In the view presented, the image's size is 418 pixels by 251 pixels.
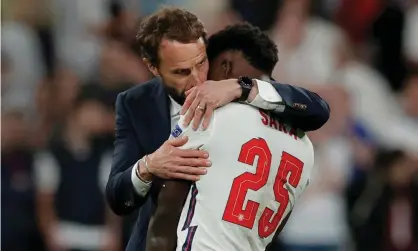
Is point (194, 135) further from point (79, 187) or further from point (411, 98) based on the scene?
point (411, 98)

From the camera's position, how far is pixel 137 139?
3107mm

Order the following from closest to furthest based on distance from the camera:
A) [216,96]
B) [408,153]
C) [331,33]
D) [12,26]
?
[216,96] → [408,153] → [331,33] → [12,26]

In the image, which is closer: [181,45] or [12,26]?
[181,45]

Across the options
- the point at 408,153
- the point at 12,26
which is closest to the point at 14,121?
the point at 12,26

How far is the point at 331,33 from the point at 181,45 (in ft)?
12.2

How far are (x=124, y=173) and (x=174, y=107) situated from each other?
24 centimetres

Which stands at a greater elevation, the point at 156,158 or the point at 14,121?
the point at 156,158

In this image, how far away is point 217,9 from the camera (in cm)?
664

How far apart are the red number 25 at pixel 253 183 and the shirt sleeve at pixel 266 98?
10 centimetres

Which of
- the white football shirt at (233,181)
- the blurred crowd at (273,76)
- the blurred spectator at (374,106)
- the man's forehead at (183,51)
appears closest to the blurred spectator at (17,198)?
the blurred crowd at (273,76)

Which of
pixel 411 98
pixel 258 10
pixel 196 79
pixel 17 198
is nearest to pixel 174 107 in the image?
pixel 196 79

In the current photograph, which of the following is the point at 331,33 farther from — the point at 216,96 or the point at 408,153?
the point at 216,96

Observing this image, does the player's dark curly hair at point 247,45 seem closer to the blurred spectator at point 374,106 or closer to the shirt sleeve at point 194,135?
the shirt sleeve at point 194,135

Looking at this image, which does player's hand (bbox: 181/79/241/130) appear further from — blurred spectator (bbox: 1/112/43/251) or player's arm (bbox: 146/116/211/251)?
blurred spectator (bbox: 1/112/43/251)
